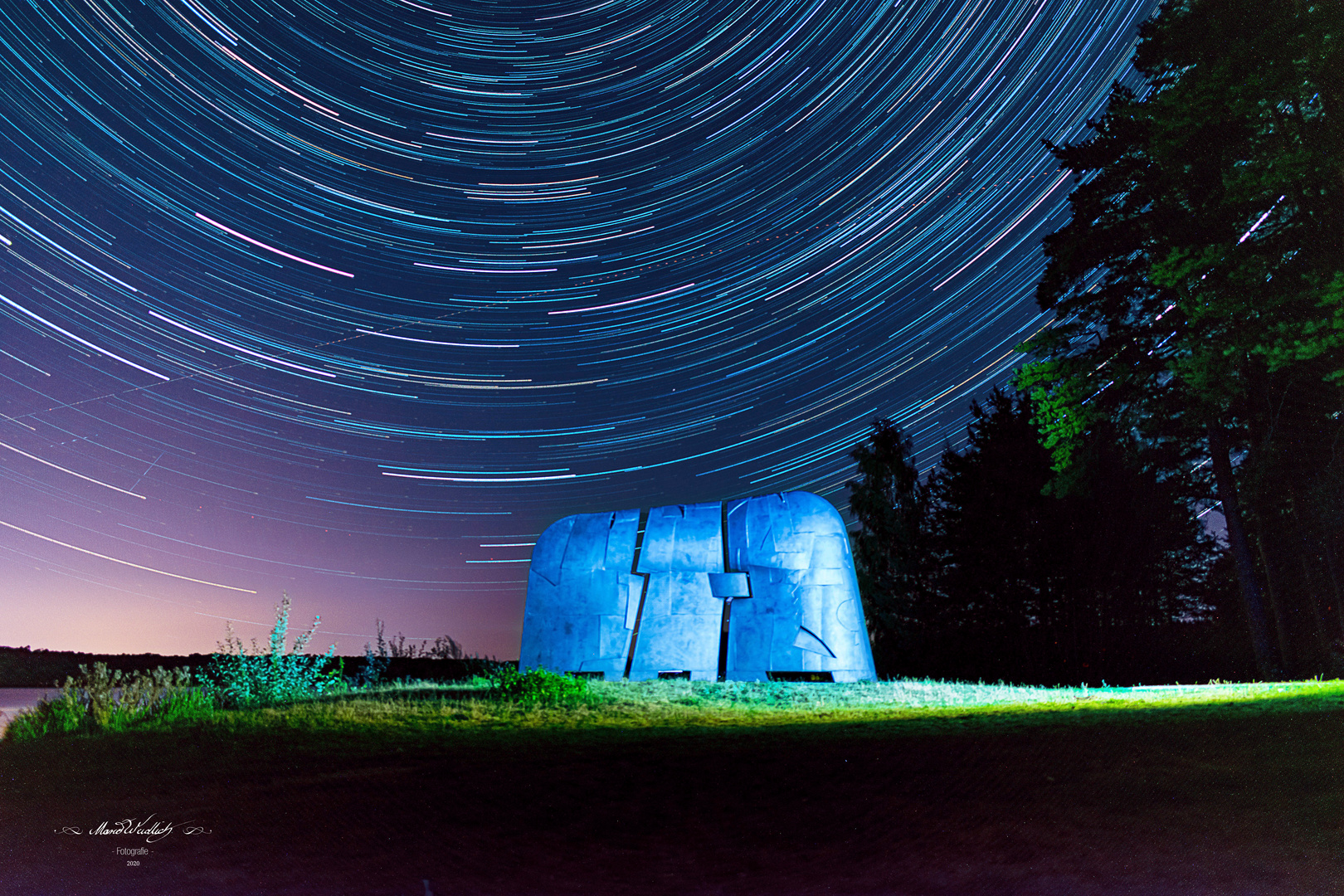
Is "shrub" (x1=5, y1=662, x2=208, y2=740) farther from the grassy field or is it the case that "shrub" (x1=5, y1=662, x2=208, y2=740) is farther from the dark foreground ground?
the dark foreground ground

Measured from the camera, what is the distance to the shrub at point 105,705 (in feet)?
33.8

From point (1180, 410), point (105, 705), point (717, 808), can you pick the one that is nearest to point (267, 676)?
point (105, 705)

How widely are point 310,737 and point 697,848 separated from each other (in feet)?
19.6

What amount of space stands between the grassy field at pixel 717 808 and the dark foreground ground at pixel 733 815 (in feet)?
0.08

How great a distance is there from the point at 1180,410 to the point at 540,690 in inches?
618

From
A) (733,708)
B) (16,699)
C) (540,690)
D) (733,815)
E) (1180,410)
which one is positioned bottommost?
(733,815)

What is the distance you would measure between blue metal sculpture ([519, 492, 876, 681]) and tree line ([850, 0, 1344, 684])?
6.24m

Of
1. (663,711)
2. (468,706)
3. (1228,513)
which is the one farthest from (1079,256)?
(468,706)

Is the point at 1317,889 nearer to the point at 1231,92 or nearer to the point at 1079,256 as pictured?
the point at 1231,92

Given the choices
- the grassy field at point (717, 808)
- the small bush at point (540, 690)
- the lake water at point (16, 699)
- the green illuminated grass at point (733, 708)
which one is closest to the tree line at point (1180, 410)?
the green illuminated grass at point (733, 708)

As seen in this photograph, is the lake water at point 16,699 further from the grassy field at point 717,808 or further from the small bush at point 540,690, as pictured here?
the small bush at point 540,690

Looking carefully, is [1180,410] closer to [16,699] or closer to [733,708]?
[733,708]

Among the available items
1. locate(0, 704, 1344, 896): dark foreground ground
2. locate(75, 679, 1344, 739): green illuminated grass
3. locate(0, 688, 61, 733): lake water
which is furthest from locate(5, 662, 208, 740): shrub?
locate(0, 704, 1344, 896): dark foreground ground

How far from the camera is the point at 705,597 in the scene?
18469mm
